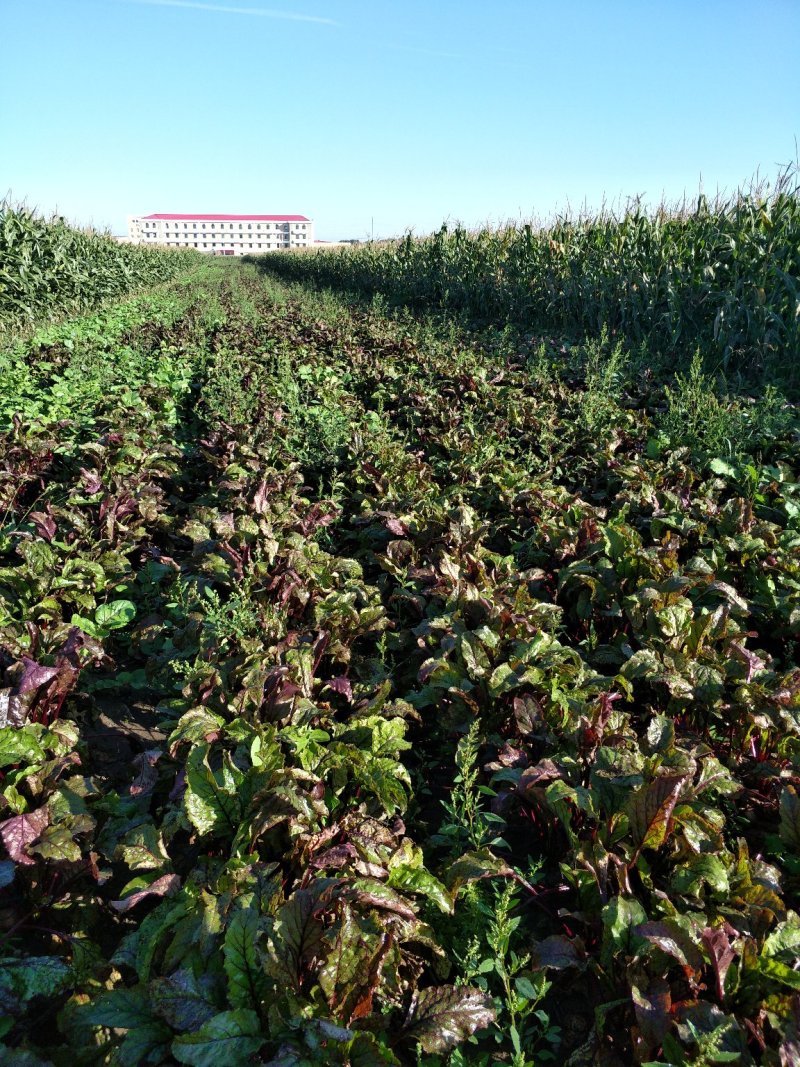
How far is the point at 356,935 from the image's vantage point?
1.67 meters

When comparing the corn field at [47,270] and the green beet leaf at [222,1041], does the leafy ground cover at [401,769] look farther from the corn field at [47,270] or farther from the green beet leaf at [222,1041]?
the corn field at [47,270]

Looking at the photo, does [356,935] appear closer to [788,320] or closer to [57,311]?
[788,320]

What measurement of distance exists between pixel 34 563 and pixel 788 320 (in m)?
9.16

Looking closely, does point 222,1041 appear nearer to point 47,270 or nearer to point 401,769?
point 401,769

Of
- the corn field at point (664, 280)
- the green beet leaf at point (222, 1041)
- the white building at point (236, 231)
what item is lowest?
the green beet leaf at point (222, 1041)

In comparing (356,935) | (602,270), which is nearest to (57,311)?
(602,270)

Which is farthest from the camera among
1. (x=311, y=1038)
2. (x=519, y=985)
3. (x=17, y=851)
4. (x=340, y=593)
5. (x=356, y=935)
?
(x=340, y=593)

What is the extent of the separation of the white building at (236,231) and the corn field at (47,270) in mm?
122053

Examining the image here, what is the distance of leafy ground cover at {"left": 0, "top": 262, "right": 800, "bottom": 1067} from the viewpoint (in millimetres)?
1675

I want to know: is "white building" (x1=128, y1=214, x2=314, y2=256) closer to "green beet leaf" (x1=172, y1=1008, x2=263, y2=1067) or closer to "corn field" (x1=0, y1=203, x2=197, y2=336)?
"corn field" (x1=0, y1=203, x2=197, y2=336)

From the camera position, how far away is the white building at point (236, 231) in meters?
136

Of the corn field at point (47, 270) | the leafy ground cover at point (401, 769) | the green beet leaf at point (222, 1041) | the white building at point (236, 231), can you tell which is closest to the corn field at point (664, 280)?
the leafy ground cover at point (401, 769)

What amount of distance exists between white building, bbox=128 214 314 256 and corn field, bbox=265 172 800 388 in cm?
13056

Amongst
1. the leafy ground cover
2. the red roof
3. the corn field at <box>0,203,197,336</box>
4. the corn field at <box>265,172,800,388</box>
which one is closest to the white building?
the red roof
